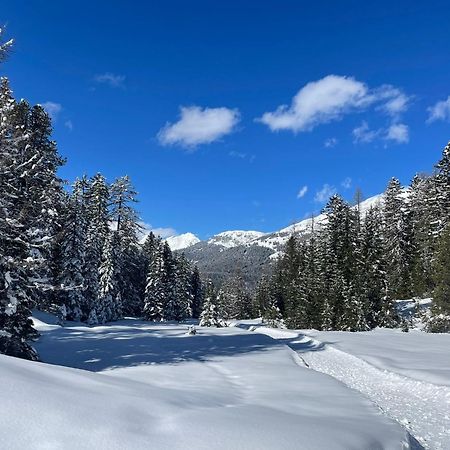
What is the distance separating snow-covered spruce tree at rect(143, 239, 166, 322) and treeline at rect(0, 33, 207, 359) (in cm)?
13

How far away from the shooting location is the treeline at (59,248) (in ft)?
46.4

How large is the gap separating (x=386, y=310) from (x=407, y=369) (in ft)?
88.5

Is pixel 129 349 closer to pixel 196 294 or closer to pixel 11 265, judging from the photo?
pixel 11 265

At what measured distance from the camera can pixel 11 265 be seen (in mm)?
13492

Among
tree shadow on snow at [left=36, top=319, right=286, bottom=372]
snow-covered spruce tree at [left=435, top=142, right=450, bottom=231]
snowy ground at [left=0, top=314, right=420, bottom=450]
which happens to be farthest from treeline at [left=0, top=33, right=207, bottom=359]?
snow-covered spruce tree at [left=435, top=142, right=450, bottom=231]

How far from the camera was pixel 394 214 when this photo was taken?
60125 mm

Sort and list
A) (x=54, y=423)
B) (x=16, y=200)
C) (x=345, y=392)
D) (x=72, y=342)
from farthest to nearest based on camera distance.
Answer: (x=72, y=342), (x=16, y=200), (x=345, y=392), (x=54, y=423)

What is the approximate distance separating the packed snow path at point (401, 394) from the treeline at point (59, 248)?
10721mm

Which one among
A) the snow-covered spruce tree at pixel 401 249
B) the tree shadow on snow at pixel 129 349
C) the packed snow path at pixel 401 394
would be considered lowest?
the packed snow path at pixel 401 394

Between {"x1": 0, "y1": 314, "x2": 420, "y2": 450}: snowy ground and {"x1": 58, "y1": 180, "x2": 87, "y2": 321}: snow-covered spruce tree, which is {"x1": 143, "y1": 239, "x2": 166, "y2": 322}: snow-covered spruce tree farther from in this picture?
{"x1": 0, "y1": 314, "x2": 420, "y2": 450}: snowy ground

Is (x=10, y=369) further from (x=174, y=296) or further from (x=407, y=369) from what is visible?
(x=174, y=296)

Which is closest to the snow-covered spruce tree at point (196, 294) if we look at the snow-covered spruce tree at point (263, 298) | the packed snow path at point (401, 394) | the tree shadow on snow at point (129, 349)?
the snow-covered spruce tree at point (263, 298)

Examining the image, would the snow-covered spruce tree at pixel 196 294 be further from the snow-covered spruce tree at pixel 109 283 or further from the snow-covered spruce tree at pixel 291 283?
the snow-covered spruce tree at pixel 109 283


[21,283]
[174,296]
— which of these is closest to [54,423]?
[21,283]
